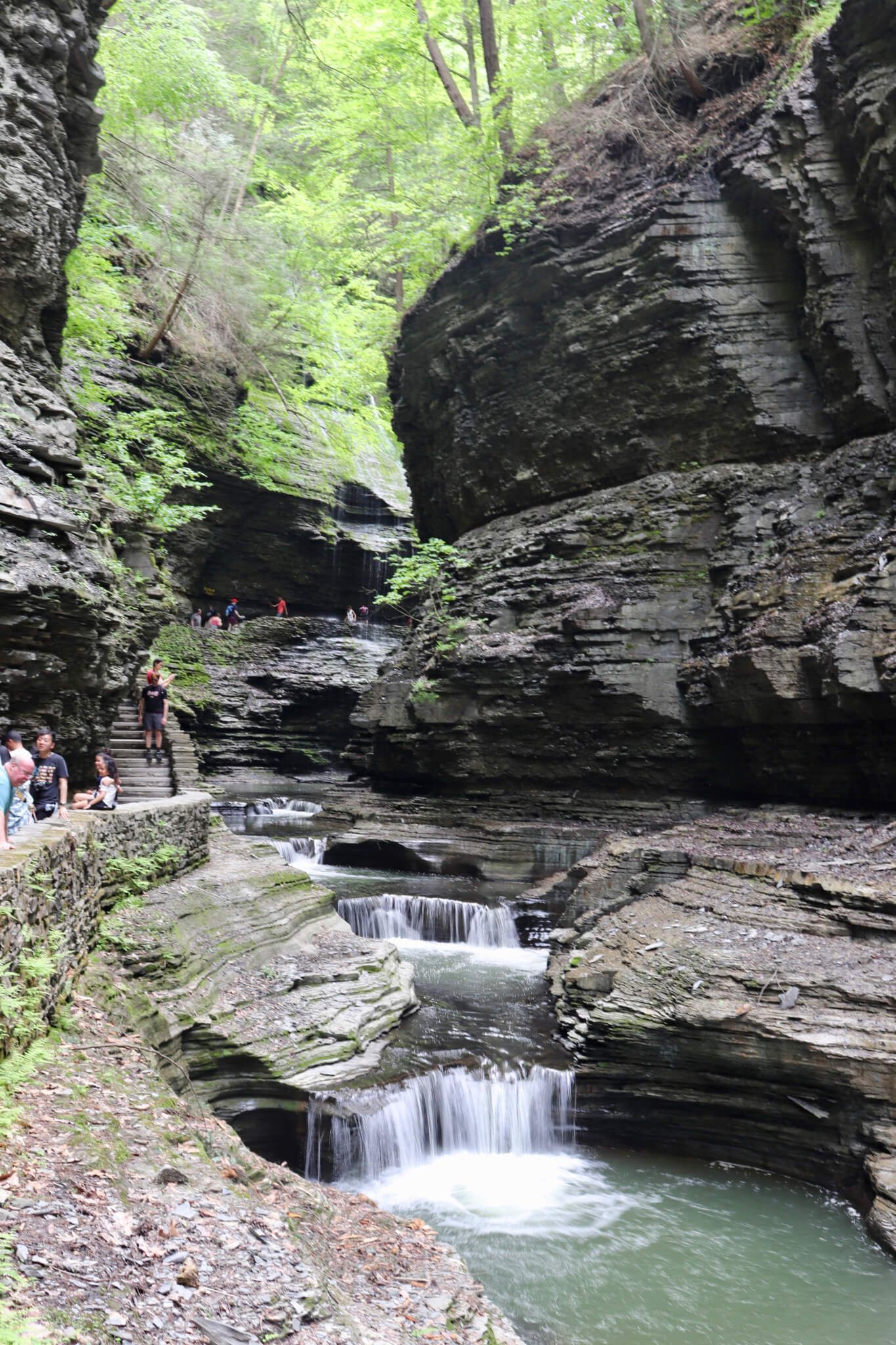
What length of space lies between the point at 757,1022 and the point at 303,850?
12.4m

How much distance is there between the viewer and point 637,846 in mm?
13570

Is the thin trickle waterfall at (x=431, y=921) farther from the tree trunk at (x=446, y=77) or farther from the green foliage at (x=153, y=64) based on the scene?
the green foliage at (x=153, y=64)

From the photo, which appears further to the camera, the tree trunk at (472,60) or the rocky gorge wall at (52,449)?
the tree trunk at (472,60)

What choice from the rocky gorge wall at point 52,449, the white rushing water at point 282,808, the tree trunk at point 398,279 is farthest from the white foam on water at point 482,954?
the tree trunk at point 398,279

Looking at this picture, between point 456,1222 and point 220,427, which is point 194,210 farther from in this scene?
point 456,1222

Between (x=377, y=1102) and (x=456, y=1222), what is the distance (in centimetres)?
132

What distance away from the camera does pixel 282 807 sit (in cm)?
2414

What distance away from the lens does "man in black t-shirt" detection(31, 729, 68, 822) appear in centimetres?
903

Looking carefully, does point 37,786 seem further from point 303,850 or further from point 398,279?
point 398,279

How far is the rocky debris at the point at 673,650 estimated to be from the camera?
47.5ft

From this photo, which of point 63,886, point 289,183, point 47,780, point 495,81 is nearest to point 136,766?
point 47,780

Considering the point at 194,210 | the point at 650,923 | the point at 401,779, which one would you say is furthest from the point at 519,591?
the point at 194,210

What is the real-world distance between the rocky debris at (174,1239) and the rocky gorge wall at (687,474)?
1116cm

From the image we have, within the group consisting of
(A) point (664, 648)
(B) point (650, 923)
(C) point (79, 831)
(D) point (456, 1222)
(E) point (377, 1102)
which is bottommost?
(D) point (456, 1222)
